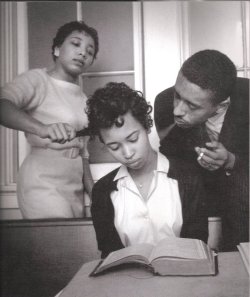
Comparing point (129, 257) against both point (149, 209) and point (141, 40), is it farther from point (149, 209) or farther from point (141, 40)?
point (141, 40)

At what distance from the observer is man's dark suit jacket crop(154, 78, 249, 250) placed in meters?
0.99

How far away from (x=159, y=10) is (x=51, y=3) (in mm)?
313

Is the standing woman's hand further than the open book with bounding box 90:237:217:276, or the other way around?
the standing woman's hand

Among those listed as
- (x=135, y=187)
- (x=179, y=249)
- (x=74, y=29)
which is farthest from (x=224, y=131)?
(x=74, y=29)

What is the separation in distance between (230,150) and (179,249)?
35 cm

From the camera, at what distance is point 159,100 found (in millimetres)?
1031

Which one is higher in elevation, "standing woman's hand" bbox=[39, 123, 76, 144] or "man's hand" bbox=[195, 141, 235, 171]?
"standing woman's hand" bbox=[39, 123, 76, 144]

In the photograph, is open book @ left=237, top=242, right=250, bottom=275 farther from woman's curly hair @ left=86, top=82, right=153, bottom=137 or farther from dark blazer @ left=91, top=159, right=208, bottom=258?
woman's curly hair @ left=86, top=82, right=153, bottom=137

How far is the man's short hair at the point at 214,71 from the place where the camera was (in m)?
0.99

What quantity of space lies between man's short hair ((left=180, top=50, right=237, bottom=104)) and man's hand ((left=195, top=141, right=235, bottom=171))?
0.12 meters

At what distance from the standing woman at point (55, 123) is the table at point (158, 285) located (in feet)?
1.04

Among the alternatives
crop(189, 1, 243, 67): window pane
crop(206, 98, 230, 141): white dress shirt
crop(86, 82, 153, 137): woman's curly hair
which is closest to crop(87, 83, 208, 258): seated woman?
crop(86, 82, 153, 137): woman's curly hair

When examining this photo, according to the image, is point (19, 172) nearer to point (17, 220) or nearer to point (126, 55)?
point (17, 220)

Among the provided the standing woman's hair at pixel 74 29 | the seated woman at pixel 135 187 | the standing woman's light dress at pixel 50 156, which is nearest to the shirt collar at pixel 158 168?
the seated woman at pixel 135 187
